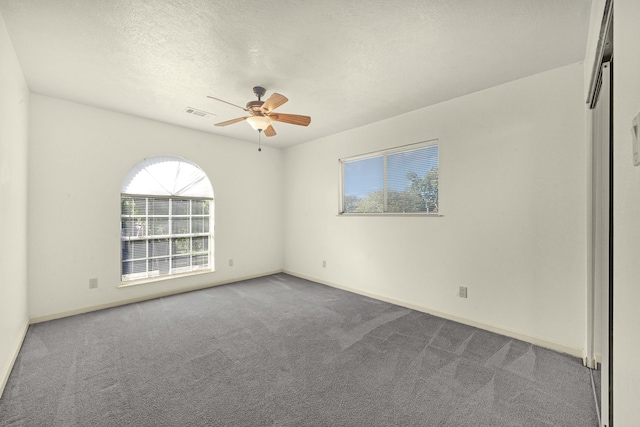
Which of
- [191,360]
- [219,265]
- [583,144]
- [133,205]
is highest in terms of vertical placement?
[583,144]

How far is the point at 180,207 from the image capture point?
178 inches

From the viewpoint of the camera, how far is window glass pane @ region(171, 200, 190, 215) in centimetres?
446

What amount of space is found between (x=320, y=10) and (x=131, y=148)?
11.1 ft

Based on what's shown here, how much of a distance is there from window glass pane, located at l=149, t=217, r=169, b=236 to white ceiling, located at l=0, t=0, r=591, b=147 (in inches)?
67.7

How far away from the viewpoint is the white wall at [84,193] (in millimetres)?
3258

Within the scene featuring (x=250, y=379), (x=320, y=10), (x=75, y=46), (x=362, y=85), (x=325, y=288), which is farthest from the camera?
(x=325, y=288)

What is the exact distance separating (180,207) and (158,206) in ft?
1.08

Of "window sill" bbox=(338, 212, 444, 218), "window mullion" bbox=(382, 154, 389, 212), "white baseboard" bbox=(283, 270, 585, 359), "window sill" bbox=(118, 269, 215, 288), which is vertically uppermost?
"window mullion" bbox=(382, 154, 389, 212)

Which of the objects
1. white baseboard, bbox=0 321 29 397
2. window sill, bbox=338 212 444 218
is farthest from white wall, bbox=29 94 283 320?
window sill, bbox=338 212 444 218

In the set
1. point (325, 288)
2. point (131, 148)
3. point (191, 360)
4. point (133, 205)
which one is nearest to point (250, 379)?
point (191, 360)

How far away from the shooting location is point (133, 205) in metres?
4.04

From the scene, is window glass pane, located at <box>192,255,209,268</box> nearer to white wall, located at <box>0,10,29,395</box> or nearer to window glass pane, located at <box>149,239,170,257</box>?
window glass pane, located at <box>149,239,170,257</box>

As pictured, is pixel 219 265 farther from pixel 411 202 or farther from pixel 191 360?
pixel 411 202
